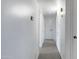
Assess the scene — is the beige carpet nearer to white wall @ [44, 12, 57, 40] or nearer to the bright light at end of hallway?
the bright light at end of hallway

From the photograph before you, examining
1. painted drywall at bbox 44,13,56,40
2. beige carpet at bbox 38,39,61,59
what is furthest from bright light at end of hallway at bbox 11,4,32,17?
painted drywall at bbox 44,13,56,40

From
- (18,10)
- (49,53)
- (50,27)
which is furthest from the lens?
(50,27)

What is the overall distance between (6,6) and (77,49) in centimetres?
148

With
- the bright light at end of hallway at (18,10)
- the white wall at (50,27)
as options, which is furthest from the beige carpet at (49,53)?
the white wall at (50,27)

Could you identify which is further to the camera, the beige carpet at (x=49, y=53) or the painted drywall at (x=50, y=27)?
the painted drywall at (x=50, y=27)

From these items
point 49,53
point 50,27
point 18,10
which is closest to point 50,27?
point 50,27

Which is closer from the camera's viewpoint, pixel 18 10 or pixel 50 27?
pixel 18 10

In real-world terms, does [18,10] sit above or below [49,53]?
above

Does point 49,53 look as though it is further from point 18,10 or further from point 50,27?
point 50,27

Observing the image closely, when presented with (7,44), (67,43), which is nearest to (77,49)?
(67,43)

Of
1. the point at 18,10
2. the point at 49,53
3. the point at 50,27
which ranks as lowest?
the point at 49,53

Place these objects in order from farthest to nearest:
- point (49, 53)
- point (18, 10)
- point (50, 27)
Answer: point (50, 27)
point (49, 53)
point (18, 10)

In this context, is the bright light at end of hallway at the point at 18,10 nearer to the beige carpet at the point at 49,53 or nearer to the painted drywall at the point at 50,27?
the beige carpet at the point at 49,53

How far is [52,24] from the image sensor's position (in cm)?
1278
